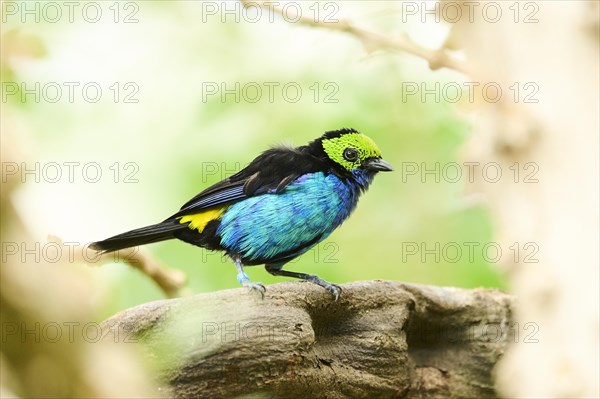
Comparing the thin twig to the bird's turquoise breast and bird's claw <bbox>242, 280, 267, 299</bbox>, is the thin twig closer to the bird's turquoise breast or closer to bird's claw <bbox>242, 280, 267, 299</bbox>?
the bird's turquoise breast

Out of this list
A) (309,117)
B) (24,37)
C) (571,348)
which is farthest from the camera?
(309,117)

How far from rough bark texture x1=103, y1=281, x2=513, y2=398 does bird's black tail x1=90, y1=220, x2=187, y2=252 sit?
775 millimetres

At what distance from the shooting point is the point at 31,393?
1117 mm

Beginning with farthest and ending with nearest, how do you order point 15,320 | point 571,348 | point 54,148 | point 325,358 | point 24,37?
point 54,148, point 325,358, point 24,37, point 571,348, point 15,320

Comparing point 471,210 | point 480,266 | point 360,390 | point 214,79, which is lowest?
point 360,390

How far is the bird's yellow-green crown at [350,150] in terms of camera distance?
488 centimetres

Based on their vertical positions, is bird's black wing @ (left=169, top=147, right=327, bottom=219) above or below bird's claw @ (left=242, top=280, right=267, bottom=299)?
above

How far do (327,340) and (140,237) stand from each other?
4.10ft

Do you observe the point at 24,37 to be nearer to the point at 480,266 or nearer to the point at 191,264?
the point at 191,264

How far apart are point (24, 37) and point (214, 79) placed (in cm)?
423

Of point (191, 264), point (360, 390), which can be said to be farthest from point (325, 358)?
point (191, 264)

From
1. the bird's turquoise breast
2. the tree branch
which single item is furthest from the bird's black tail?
the tree branch

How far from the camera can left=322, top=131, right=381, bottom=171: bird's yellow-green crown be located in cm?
488

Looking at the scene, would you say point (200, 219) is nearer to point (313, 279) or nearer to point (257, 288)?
point (313, 279)
